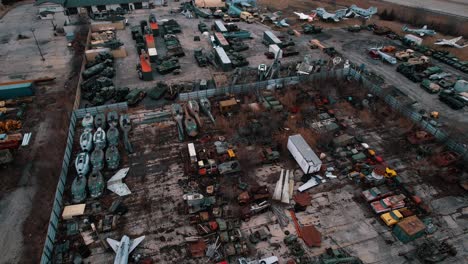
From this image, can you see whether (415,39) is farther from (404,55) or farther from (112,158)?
(112,158)

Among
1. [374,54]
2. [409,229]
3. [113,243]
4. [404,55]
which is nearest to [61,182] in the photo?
[113,243]

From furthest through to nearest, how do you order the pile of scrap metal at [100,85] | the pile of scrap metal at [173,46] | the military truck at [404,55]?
1. the pile of scrap metal at [173,46]
2. the military truck at [404,55]
3. the pile of scrap metal at [100,85]

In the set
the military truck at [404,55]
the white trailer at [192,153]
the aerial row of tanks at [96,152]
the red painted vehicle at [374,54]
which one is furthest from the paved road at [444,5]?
the aerial row of tanks at [96,152]

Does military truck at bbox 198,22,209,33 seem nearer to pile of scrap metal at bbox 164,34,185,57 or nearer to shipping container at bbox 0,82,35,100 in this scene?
pile of scrap metal at bbox 164,34,185,57

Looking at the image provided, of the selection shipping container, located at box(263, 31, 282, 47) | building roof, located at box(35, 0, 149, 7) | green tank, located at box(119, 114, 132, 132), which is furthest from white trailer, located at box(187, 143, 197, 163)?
building roof, located at box(35, 0, 149, 7)

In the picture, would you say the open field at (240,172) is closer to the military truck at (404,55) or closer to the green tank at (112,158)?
the green tank at (112,158)

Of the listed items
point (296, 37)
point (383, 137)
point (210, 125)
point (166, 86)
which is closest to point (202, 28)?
point (296, 37)
